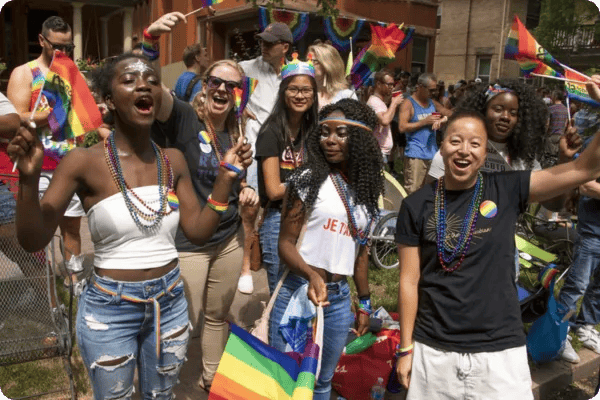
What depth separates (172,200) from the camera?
2266 mm

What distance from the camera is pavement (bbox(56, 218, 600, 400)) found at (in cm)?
342

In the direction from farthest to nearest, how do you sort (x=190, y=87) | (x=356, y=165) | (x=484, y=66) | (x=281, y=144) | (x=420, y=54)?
(x=484, y=66) < (x=420, y=54) < (x=190, y=87) < (x=281, y=144) < (x=356, y=165)

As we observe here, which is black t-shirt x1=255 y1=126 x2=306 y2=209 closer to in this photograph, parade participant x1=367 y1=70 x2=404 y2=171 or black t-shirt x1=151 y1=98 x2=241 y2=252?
black t-shirt x1=151 y1=98 x2=241 y2=252

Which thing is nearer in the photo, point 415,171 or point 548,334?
point 548,334

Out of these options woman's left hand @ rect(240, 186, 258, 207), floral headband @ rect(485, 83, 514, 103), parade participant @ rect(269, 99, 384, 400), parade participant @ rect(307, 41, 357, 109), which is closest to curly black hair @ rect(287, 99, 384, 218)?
parade participant @ rect(269, 99, 384, 400)

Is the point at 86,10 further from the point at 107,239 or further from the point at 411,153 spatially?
the point at 107,239

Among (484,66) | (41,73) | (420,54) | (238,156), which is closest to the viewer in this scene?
(238,156)

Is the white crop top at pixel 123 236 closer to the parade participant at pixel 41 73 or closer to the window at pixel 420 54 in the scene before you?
the parade participant at pixel 41 73

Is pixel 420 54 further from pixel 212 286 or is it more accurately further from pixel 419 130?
pixel 212 286

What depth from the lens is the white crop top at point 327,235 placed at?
260 cm

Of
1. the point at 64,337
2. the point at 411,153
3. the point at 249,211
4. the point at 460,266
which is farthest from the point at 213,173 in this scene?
the point at 411,153

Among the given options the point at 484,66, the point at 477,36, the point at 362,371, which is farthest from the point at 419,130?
the point at 477,36

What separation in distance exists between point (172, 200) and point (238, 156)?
33 cm

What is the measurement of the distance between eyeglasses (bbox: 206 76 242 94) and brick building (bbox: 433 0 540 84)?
2489cm
